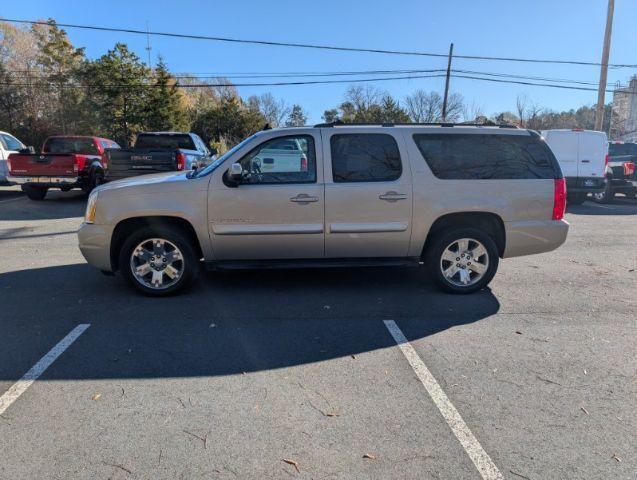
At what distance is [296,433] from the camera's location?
2.97m

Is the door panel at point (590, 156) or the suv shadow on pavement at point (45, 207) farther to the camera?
the door panel at point (590, 156)

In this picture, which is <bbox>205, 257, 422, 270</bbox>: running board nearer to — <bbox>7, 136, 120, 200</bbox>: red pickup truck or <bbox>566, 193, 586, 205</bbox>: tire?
<bbox>7, 136, 120, 200</bbox>: red pickup truck

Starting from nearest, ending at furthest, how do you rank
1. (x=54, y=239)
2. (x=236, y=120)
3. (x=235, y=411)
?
(x=235, y=411) → (x=54, y=239) → (x=236, y=120)

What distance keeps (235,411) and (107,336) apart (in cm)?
180

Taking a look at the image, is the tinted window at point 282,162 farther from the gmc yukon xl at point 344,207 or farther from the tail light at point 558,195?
the tail light at point 558,195

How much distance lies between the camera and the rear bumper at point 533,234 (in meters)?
5.54

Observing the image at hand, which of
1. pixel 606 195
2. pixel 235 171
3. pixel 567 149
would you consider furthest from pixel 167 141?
pixel 606 195

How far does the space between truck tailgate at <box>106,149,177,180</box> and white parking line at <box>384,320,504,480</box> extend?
849cm

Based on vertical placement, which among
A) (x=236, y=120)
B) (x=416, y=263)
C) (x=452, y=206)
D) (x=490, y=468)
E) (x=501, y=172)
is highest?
(x=236, y=120)

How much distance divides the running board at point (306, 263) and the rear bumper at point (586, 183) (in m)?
10.6

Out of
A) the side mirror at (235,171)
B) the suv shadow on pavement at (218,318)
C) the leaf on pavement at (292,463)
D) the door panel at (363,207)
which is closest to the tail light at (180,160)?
the suv shadow on pavement at (218,318)

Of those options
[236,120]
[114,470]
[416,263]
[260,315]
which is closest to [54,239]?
[260,315]

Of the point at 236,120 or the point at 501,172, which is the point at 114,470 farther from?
the point at 236,120

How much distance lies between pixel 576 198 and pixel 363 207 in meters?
12.3
